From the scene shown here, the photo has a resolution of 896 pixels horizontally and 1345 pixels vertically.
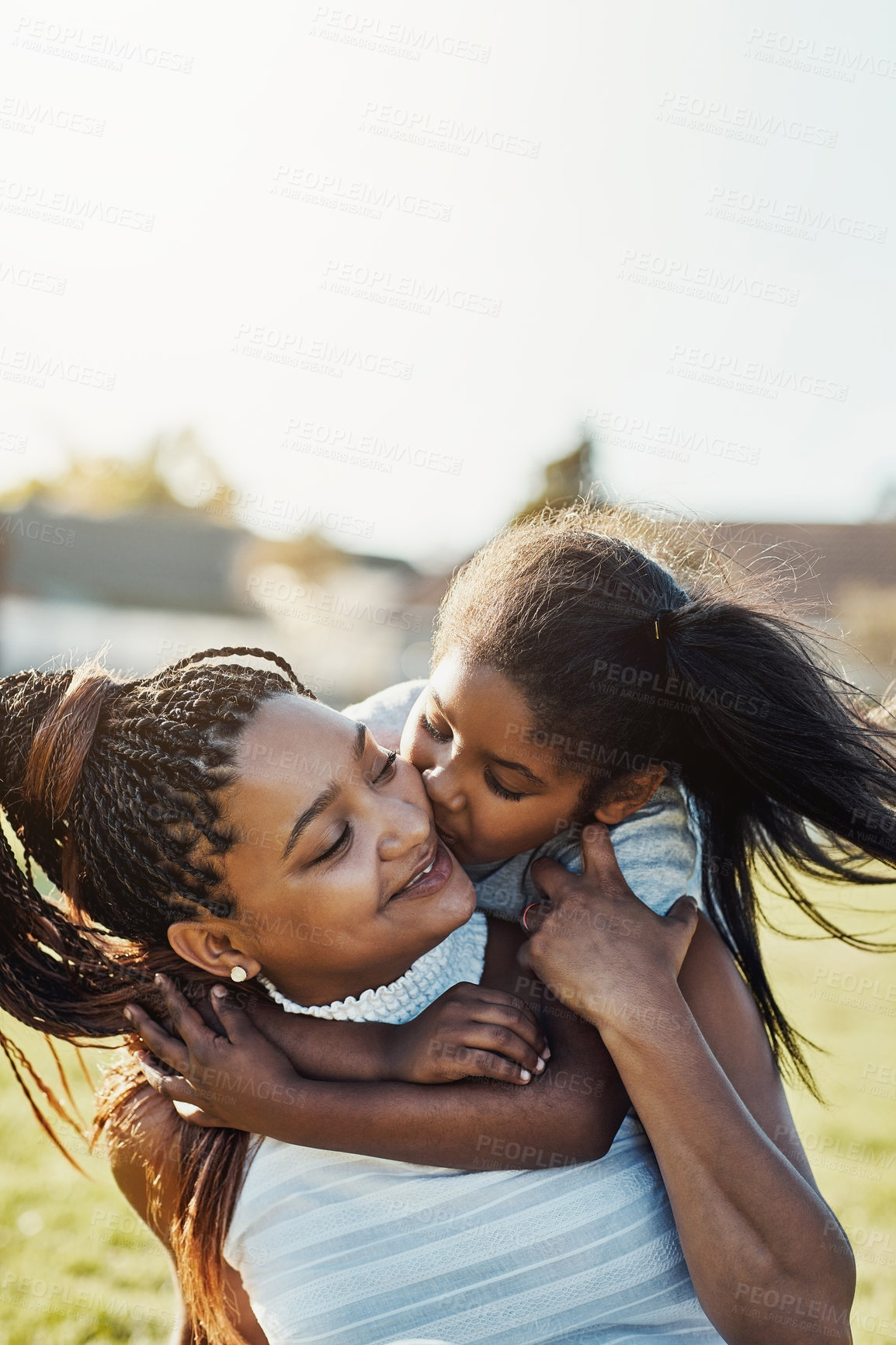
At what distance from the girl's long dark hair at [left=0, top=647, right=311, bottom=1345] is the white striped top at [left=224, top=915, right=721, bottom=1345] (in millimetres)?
242

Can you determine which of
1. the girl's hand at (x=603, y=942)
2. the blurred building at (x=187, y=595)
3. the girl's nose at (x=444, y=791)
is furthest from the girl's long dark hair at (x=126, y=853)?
the blurred building at (x=187, y=595)

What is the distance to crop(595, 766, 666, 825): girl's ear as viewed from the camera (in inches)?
107

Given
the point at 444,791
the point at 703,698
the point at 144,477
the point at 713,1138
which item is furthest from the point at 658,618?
the point at 144,477

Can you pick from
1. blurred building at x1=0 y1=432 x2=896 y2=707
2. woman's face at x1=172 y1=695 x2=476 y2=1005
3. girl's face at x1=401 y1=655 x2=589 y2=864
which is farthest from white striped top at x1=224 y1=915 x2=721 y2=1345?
blurred building at x1=0 y1=432 x2=896 y2=707

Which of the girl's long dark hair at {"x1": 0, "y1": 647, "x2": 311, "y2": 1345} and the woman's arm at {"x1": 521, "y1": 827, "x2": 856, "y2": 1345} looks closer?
the woman's arm at {"x1": 521, "y1": 827, "x2": 856, "y2": 1345}

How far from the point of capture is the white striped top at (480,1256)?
7.03 ft

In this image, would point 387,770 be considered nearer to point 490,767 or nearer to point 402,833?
point 402,833

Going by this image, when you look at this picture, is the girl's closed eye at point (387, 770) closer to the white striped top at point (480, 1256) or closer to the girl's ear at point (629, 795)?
the girl's ear at point (629, 795)

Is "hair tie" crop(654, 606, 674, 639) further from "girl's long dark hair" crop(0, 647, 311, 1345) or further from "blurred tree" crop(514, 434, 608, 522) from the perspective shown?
"blurred tree" crop(514, 434, 608, 522)

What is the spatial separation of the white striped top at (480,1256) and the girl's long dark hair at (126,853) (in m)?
0.24

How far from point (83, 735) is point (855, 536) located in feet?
75.3

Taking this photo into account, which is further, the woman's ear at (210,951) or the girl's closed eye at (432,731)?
the girl's closed eye at (432,731)

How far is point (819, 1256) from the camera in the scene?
198 cm

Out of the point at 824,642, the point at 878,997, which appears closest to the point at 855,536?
the point at 878,997
